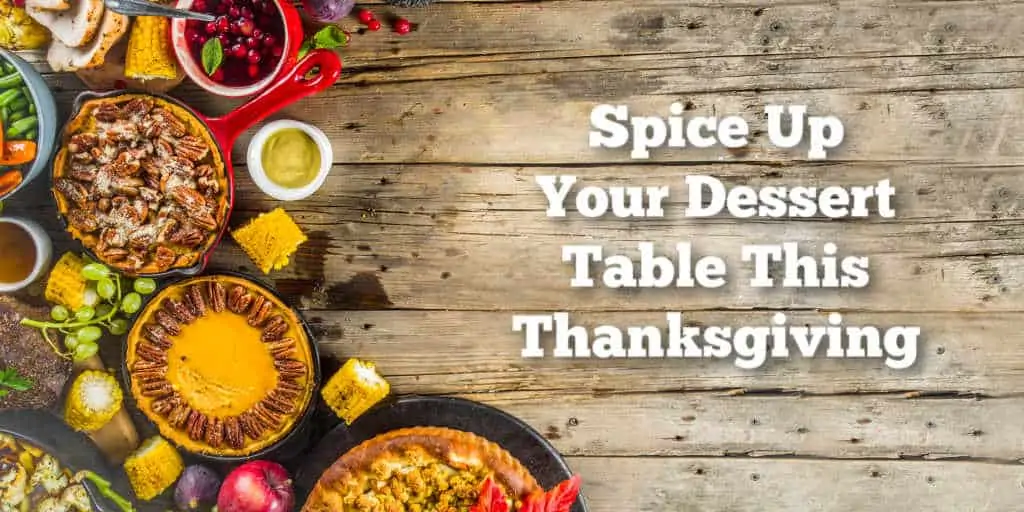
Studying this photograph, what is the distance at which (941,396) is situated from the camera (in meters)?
1.69

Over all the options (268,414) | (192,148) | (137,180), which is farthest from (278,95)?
(268,414)

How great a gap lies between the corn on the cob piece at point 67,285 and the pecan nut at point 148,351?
180 millimetres

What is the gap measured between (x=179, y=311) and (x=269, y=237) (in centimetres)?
22

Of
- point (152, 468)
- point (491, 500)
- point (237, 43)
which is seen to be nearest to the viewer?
point (491, 500)

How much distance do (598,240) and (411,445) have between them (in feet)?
1.86

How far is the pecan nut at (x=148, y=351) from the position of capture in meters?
1.52

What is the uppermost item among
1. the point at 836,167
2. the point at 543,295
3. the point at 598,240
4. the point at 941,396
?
the point at 836,167

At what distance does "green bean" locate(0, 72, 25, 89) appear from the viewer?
1509 millimetres

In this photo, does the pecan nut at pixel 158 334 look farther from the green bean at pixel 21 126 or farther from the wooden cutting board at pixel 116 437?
the green bean at pixel 21 126

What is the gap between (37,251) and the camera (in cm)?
158

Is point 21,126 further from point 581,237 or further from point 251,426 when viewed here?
point 581,237

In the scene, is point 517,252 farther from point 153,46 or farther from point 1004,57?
point 1004,57

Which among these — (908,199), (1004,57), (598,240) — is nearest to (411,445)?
(598,240)

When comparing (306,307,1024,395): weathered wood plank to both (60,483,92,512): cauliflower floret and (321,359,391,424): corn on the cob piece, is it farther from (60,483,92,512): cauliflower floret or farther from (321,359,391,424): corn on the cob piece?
(60,483,92,512): cauliflower floret
